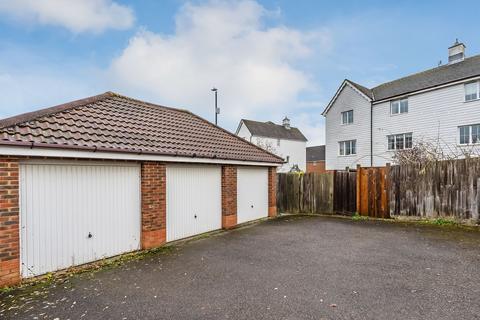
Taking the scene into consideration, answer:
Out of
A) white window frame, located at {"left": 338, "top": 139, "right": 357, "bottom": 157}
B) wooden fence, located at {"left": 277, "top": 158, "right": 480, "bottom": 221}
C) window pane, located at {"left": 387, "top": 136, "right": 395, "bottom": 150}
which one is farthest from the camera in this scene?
white window frame, located at {"left": 338, "top": 139, "right": 357, "bottom": 157}

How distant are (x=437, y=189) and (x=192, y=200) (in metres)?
8.22

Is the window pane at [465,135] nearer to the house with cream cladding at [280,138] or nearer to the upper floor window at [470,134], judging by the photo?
the upper floor window at [470,134]

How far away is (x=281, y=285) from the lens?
4500mm

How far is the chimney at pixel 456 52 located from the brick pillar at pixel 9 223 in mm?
24630

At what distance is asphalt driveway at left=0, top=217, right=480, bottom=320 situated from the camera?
3662mm

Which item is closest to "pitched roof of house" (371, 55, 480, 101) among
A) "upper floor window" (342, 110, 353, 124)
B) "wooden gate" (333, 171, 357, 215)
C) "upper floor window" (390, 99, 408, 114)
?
"upper floor window" (390, 99, 408, 114)

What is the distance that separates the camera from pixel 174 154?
7223 mm

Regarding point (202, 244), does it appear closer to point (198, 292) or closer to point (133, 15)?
point (198, 292)

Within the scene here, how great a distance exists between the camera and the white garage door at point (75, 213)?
16.1 feet

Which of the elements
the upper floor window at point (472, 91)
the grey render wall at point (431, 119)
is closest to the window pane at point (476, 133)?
the grey render wall at point (431, 119)

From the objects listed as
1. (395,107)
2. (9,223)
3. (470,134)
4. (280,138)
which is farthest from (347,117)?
(9,223)

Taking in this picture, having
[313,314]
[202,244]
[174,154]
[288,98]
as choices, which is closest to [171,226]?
[202,244]

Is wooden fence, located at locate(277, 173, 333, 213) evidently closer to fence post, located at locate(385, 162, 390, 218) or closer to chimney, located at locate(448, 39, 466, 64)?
fence post, located at locate(385, 162, 390, 218)

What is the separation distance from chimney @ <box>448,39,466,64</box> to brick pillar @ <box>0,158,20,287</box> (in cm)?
2463
